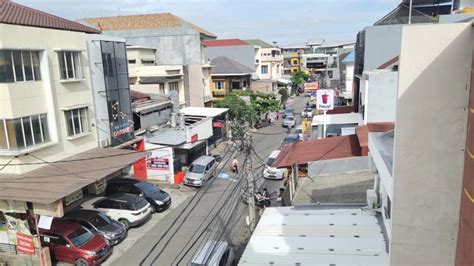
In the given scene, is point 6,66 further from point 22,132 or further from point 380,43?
Result: point 380,43

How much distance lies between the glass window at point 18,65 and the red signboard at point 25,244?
6180 millimetres

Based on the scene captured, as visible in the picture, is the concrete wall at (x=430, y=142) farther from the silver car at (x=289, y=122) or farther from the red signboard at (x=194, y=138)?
the silver car at (x=289, y=122)

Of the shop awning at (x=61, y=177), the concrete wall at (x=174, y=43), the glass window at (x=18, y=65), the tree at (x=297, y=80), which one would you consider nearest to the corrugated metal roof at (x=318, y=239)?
the shop awning at (x=61, y=177)

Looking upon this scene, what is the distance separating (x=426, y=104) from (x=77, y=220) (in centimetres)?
1470

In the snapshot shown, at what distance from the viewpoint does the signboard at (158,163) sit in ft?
77.1

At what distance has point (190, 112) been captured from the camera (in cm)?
3098

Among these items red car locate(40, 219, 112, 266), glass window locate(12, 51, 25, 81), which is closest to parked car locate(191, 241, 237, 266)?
red car locate(40, 219, 112, 266)

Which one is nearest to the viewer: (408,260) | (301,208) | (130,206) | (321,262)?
(408,260)

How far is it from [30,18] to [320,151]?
45.6ft

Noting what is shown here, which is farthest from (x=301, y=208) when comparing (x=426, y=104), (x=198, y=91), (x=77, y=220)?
(x=198, y=91)

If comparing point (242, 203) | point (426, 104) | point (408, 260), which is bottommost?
point (242, 203)

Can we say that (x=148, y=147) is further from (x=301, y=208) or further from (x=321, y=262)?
(x=321, y=262)

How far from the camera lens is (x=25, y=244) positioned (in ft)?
46.5

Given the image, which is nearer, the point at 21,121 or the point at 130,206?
the point at 21,121
